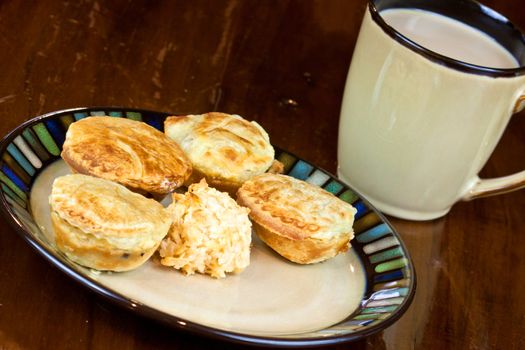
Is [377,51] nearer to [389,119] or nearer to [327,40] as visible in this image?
[389,119]

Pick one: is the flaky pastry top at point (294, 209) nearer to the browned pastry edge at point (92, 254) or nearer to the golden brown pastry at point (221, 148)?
the golden brown pastry at point (221, 148)

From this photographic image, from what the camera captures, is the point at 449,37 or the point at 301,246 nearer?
the point at 301,246

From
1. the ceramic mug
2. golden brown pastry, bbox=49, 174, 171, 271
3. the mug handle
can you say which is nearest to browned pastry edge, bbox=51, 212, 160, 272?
golden brown pastry, bbox=49, 174, 171, 271

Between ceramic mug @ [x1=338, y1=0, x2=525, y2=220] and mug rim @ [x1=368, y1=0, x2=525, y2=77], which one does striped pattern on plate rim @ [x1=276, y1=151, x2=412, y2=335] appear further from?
mug rim @ [x1=368, y1=0, x2=525, y2=77]

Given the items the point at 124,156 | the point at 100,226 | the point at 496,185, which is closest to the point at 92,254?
the point at 100,226

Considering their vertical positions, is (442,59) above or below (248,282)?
above

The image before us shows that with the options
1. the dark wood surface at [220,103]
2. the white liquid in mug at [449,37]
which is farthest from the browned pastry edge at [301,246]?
the white liquid in mug at [449,37]

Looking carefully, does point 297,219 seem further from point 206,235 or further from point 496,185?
point 496,185

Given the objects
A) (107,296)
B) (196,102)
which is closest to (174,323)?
(107,296)
